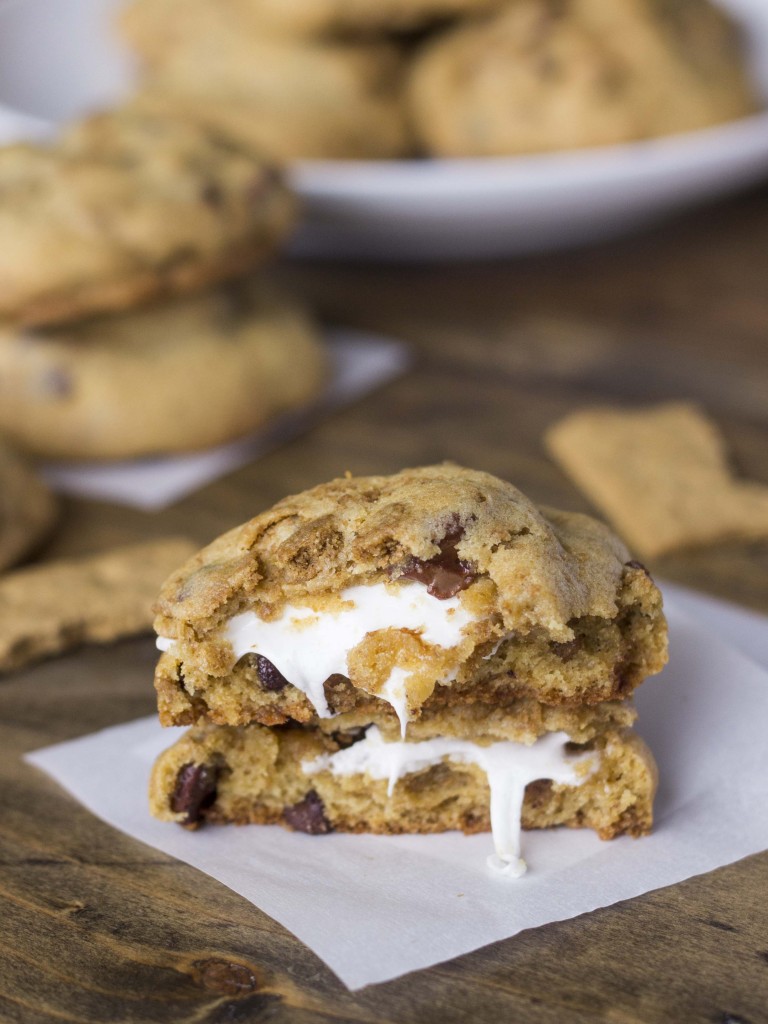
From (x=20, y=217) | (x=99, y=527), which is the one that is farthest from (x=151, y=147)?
(x=99, y=527)

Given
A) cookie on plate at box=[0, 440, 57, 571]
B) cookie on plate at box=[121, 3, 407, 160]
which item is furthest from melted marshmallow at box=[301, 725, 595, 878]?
cookie on plate at box=[121, 3, 407, 160]

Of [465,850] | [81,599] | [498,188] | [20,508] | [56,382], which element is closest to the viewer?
[465,850]

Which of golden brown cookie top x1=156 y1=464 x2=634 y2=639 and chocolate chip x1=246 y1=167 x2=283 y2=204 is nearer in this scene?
golden brown cookie top x1=156 y1=464 x2=634 y2=639

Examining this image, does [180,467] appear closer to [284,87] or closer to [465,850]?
[284,87]

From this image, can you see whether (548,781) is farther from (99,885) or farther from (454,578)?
(99,885)

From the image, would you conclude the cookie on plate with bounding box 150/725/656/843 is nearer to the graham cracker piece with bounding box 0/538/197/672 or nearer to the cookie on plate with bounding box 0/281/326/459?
the graham cracker piece with bounding box 0/538/197/672

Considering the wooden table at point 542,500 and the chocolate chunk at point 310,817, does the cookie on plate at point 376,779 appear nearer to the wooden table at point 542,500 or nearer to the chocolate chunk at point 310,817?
the chocolate chunk at point 310,817

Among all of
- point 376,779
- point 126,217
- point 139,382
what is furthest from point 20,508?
point 376,779

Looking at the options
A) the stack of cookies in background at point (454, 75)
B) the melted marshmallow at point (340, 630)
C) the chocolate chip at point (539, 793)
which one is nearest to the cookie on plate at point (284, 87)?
the stack of cookies in background at point (454, 75)
